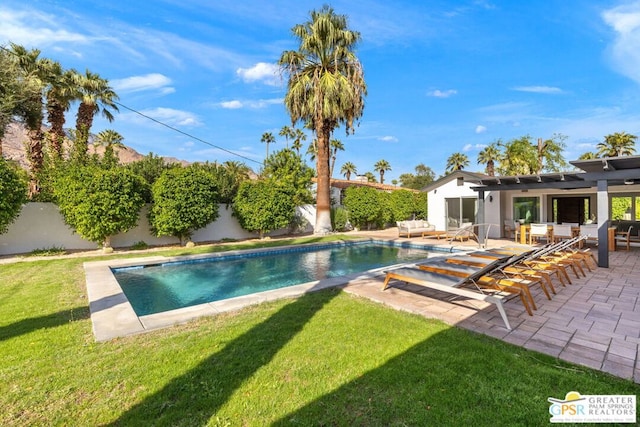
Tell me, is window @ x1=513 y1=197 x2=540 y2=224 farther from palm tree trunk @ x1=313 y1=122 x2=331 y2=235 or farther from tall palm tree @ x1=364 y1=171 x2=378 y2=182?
tall palm tree @ x1=364 y1=171 x2=378 y2=182

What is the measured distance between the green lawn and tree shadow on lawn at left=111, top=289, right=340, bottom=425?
0.01 meters

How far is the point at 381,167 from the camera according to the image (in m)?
51.6

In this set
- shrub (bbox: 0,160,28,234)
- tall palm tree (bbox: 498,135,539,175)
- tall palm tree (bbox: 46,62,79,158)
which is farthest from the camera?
tall palm tree (bbox: 498,135,539,175)

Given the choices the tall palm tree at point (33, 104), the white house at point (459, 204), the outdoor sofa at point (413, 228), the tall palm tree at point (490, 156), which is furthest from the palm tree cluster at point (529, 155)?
the tall palm tree at point (33, 104)

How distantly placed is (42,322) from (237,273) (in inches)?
225

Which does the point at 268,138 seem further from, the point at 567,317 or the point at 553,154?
the point at 567,317

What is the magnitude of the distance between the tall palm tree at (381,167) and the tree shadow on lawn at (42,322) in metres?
49.2

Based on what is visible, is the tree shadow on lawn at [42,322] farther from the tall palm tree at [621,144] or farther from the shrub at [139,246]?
the tall palm tree at [621,144]

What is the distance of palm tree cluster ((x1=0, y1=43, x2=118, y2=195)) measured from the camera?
13.9 m

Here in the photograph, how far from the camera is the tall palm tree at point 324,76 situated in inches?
647

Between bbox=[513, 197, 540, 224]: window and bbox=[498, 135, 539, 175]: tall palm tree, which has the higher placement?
bbox=[498, 135, 539, 175]: tall palm tree

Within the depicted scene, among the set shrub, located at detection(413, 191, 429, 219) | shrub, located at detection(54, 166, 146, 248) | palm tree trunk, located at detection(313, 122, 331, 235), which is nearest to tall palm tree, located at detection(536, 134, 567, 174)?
shrub, located at detection(413, 191, 429, 219)

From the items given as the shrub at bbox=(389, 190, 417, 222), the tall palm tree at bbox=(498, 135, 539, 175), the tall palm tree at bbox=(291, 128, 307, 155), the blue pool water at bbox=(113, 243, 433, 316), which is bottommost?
the blue pool water at bbox=(113, 243, 433, 316)

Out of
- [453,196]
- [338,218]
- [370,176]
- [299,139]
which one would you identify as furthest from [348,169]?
[453,196]
